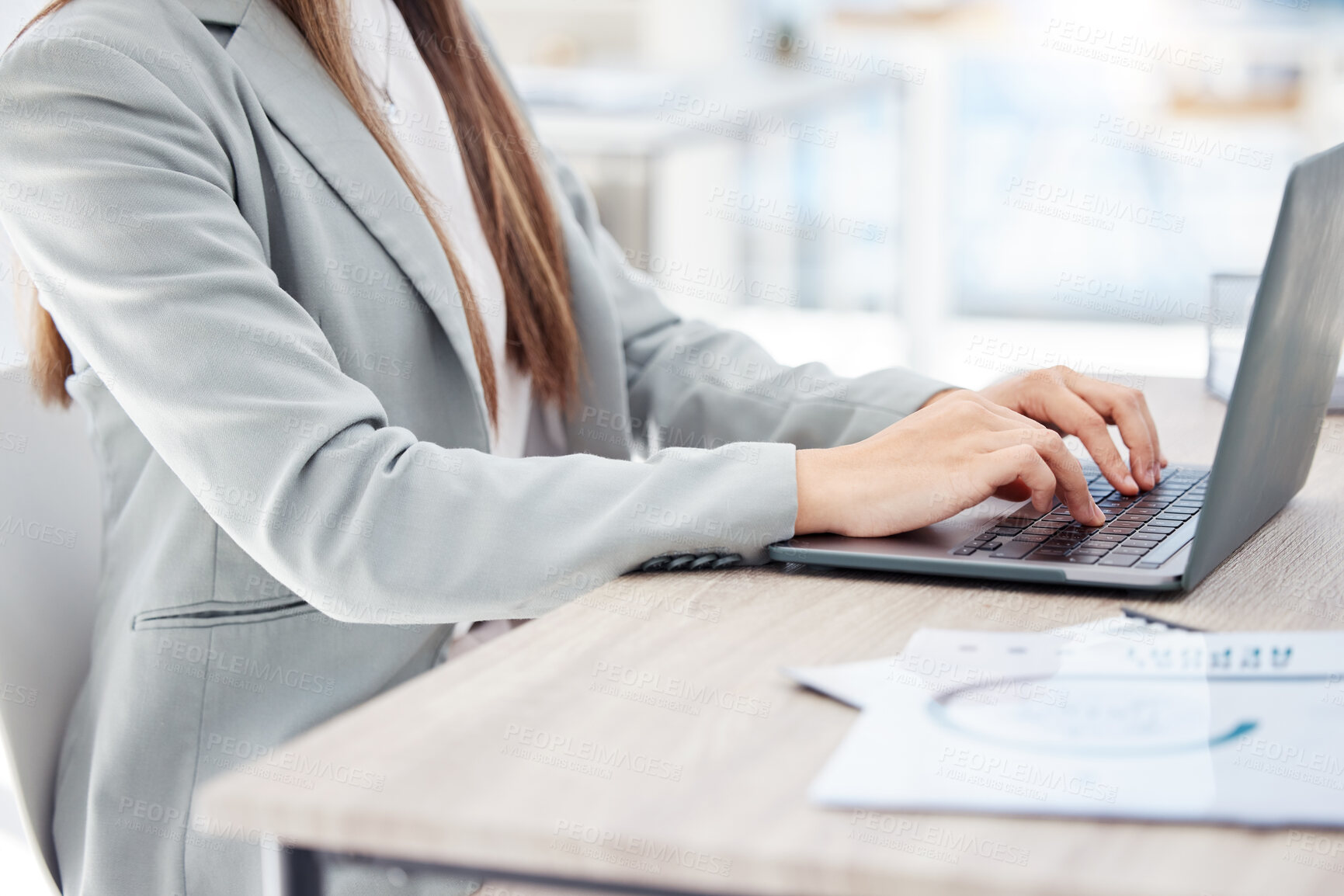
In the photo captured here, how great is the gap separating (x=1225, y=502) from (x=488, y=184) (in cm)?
68

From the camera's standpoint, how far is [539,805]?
41cm

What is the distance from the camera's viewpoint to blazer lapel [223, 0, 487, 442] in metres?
0.84

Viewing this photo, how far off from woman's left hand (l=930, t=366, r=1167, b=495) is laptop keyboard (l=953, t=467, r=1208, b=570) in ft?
0.06

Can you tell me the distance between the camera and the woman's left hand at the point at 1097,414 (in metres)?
0.84

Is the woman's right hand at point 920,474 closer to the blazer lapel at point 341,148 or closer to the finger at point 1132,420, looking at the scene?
the finger at point 1132,420

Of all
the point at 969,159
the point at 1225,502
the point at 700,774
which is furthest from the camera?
the point at 969,159

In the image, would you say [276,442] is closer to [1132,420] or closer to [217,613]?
[217,613]

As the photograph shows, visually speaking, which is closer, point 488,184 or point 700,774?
point 700,774

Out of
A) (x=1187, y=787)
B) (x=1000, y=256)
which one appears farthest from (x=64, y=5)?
(x=1000, y=256)

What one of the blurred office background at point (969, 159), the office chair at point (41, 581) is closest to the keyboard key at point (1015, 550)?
the office chair at point (41, 581)

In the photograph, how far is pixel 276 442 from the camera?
0.68 metres

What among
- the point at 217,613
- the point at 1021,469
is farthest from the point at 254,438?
the point at 1021,469

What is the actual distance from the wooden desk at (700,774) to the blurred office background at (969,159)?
8.72ft

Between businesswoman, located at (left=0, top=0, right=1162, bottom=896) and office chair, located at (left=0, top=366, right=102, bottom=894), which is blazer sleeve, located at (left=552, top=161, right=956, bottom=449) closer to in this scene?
businesswoman, located at (left=0, top=0, right=1162, bottom=896)
